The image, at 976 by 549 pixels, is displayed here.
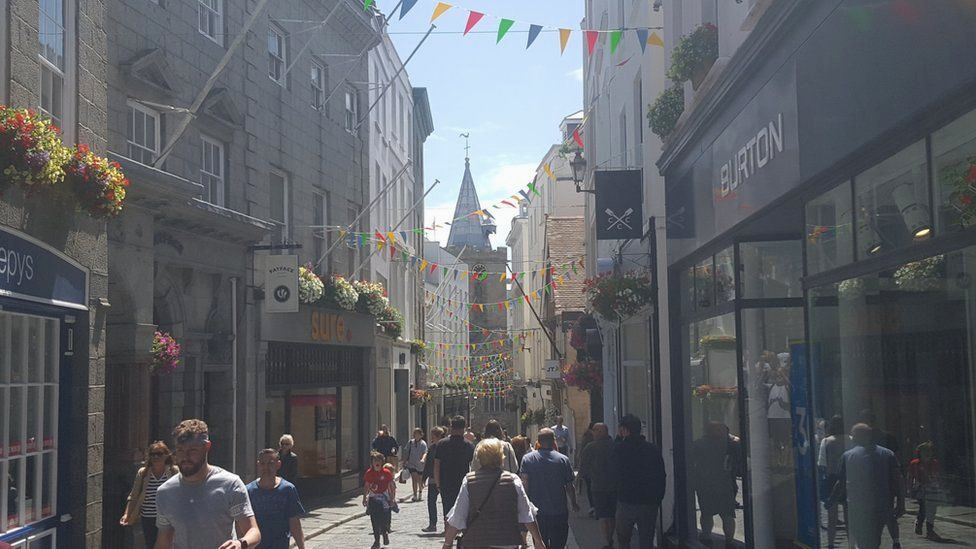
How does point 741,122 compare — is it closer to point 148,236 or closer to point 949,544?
point 949,544

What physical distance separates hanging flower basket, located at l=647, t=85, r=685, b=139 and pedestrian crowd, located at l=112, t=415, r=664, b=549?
12.9ft

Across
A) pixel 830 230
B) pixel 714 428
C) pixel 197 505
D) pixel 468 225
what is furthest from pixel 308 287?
pixel 468 225

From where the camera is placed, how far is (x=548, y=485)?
1141cm

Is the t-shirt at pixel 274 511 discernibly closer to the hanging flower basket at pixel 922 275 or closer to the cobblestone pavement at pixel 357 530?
the hanging flower basket at pixel 922 275

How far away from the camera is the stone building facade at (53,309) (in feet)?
30.6

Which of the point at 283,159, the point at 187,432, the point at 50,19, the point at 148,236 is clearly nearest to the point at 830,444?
the point at 187,432

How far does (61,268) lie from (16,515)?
7.53 ft

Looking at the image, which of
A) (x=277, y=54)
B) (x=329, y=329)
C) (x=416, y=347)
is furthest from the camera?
(x=416, y=347)

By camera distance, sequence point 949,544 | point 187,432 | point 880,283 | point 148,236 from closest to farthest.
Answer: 1. point 949,544
2. point 187,432
3. point 880,283
4. point 148,236

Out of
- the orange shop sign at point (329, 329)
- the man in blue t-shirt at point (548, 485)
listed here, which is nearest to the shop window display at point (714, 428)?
the man in blue t-shirt at point (548, 485)

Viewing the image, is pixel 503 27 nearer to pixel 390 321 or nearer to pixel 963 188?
pixel 963 188

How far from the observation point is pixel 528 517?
795 cm

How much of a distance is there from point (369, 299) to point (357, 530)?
8862 millimetres

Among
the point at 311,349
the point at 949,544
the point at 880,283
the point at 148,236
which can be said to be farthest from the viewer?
the point at 311,349
